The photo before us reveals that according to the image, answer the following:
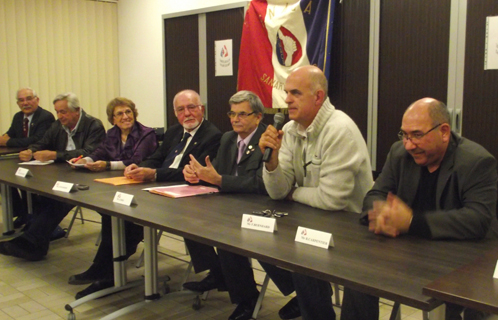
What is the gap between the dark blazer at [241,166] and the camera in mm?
2510

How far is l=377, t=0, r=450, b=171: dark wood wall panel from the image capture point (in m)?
3.17

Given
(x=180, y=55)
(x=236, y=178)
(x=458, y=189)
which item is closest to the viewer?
(x=458, y=189)

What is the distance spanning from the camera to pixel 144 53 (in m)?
5.84

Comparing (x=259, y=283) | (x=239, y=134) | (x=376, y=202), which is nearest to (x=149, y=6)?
(x=239, y=134)

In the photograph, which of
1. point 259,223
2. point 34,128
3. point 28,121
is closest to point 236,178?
point 259,223

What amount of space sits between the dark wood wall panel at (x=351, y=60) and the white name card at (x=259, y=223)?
6.42 ft

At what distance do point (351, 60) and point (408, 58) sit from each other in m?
0.43

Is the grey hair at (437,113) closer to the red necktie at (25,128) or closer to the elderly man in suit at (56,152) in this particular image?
the elderly man in suit at (56,152)

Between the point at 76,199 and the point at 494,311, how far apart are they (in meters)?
1.92

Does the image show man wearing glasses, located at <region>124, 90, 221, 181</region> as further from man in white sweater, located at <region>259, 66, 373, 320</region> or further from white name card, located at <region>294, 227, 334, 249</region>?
white name card, located at <region>294, 227, 334, 249</region>

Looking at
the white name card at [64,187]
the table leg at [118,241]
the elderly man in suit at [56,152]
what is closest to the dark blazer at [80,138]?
the elderly man in suit at [56,152]

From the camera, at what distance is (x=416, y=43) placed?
328cm

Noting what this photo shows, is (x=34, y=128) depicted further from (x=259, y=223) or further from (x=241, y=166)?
(x=259, y=223)

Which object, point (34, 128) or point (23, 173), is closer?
point (23, 173)
